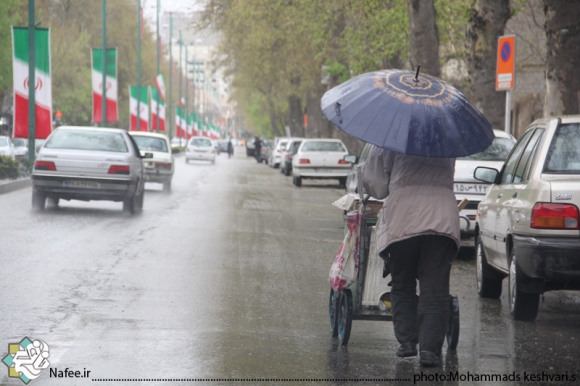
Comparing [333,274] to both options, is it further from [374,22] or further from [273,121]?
[273,121]

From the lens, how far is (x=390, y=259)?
648 cm

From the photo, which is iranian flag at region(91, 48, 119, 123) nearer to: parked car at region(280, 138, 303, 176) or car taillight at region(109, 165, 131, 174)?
parked car at region(280, 138, 303, 176)

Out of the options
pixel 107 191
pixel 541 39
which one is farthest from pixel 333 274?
pixel 541 39

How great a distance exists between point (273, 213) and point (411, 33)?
620 cm

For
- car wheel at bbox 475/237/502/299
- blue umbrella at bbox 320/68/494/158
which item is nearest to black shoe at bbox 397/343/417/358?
blue umbrella at bbox 320/68/494/158

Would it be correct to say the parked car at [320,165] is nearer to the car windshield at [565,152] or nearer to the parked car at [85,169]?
the parked car at [85,169]

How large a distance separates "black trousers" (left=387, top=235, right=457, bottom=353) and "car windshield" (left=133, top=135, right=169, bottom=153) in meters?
22.4

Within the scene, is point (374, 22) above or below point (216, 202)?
above

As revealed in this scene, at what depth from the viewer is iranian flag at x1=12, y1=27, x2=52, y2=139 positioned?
27.9 meters

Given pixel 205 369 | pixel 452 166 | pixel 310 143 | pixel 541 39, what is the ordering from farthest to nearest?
pixel 541 39 < pixel 310 143 < pixel 452 166 < pixel 205 369

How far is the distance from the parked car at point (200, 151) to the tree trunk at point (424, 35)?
120ft

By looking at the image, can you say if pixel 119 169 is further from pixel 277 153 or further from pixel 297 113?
pixel 297 113

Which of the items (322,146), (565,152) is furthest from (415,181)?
(322,146)

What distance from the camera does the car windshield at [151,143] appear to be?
28.4m
